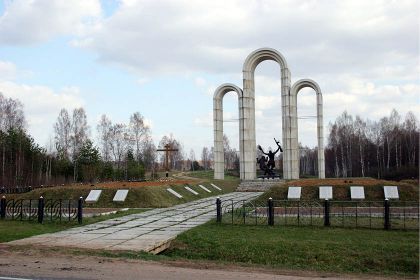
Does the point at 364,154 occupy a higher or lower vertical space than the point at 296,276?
higher

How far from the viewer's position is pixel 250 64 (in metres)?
49.1

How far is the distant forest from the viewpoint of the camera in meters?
45.8

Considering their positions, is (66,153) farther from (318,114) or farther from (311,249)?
(311,249)

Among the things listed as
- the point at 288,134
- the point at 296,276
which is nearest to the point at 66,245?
the point at 296,276

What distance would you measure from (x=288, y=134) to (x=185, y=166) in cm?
9762

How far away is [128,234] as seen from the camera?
44.8 feet

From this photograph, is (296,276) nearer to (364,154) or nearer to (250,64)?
(250,64)

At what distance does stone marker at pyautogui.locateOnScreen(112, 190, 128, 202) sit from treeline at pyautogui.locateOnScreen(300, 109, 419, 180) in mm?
38620

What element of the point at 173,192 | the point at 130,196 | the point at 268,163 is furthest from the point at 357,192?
the point at 268,163

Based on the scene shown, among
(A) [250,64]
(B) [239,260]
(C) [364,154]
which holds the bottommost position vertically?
(B) [239,260]

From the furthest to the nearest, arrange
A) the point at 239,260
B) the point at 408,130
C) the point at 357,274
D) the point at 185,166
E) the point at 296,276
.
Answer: the point at 185,166, the point at 408,130, the point at 239,260, the point at 357,274, the point at 296,276

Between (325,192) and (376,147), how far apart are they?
49.1 m

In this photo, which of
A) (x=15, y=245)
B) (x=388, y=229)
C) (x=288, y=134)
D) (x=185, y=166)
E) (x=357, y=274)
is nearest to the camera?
(x=357, y=274)

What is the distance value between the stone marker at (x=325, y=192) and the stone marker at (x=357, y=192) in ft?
3.58
